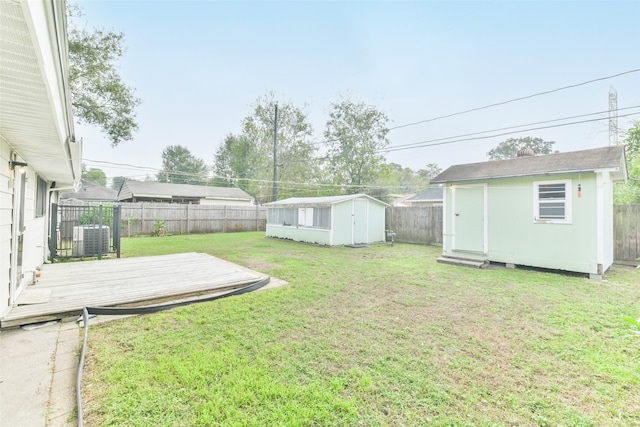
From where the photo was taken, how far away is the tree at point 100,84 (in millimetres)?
10773

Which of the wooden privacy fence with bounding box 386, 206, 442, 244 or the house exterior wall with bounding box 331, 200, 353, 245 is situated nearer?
the house exterior wall with bounding box 331, 200, 353, 245

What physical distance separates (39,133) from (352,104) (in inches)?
822

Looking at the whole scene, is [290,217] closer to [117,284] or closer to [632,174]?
[117,284]

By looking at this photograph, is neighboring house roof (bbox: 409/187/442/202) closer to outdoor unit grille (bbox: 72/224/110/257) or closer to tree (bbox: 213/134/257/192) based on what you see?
tree (bbox: 213/134/257/192)

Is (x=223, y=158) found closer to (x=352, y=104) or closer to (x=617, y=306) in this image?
(x=352, y=104)

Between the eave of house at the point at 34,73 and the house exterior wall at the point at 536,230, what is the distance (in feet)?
26.8

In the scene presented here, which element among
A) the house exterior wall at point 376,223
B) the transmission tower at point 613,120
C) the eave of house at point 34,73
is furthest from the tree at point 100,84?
the transmission tower at point 613,120

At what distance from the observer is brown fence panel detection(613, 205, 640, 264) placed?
6969mm

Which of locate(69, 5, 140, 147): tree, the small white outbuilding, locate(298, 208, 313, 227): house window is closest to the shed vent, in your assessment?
the small white outbuilding

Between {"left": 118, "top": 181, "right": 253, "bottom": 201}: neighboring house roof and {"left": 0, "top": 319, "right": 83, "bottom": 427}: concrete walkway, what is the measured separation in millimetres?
19891

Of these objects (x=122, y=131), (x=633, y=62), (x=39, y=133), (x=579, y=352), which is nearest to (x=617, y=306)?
(x=579, y=352)

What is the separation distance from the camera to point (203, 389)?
6.65ft

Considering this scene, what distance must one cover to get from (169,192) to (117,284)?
19.3 meters

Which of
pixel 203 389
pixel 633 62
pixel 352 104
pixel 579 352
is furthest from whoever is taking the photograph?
pixel 352 104
